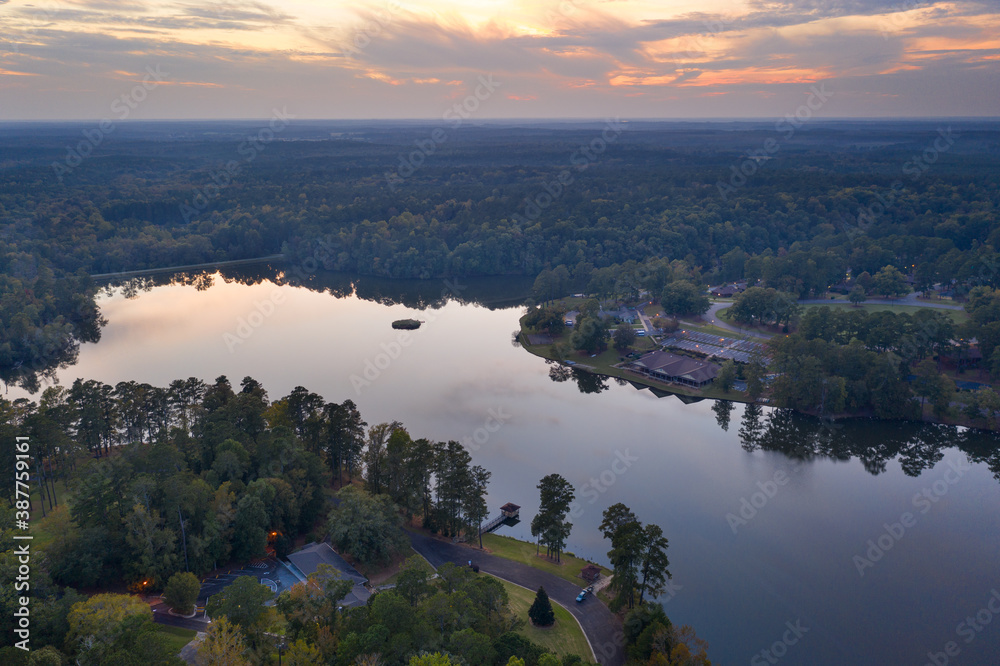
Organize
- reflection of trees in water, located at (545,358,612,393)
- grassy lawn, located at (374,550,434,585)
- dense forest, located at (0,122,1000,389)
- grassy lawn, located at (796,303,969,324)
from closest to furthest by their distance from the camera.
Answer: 1. grassy lawn, located at (374,550,434,585)
2. reflection of trees in water, located at (545,358,612,393)
3. grassy lawn, located at (796,303,969,324)
4. dense forest, located at (0,122,1000,389)

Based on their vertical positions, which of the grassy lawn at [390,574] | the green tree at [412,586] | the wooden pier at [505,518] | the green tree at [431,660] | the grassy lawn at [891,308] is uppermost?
the green tree at [431,660]

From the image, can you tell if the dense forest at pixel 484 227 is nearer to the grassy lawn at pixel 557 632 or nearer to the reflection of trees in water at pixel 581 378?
the reflection of trees in water at pixel 581 378

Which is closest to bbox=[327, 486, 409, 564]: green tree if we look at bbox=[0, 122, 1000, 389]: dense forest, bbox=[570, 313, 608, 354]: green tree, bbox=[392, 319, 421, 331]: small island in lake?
bbox=[570, 313, 608, 354]: green tree

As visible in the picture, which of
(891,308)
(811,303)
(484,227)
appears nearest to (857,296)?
(891,308)

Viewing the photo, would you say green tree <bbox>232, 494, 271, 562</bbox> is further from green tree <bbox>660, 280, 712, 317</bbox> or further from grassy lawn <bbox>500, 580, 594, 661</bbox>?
green tree <bbox>660, 280, 712, 317</bbox>

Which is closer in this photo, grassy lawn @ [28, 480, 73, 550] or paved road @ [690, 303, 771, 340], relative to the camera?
grassy lawn @ [28, 480, 73, 550]

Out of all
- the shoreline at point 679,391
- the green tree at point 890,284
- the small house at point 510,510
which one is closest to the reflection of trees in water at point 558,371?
the shoreline at point 679,391

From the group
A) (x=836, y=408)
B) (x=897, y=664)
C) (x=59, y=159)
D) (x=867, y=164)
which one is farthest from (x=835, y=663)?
(x=59, y=159)
